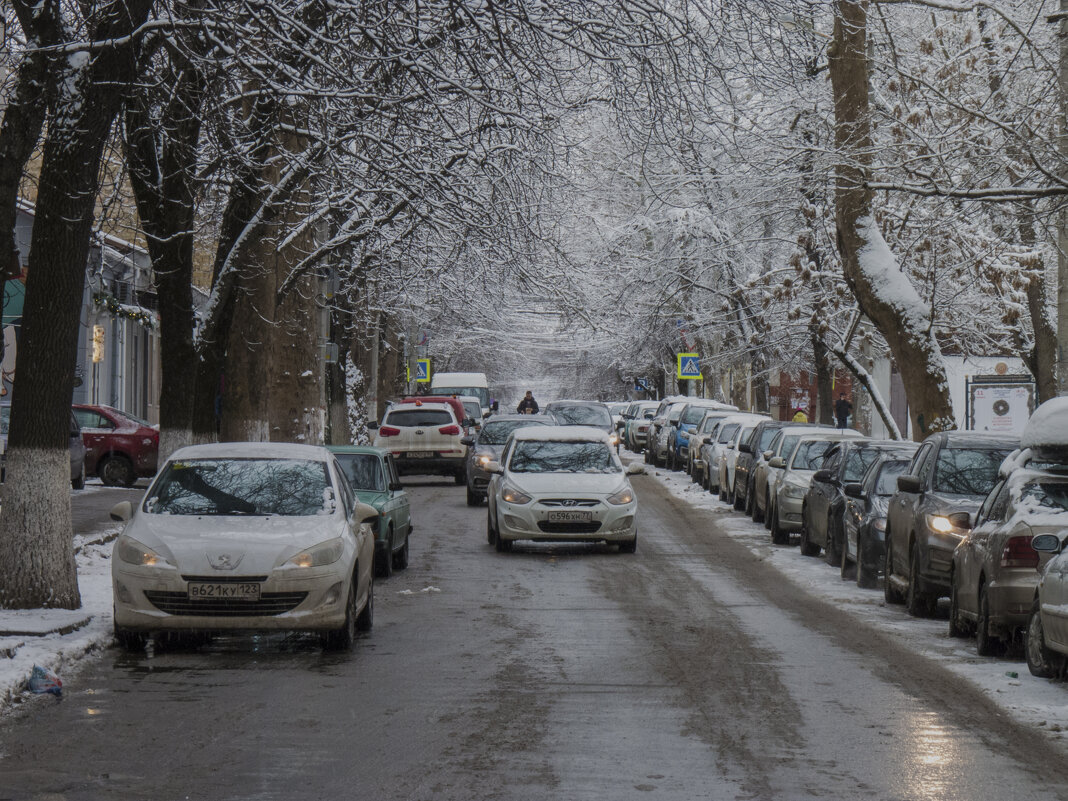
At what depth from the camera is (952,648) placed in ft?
40.7

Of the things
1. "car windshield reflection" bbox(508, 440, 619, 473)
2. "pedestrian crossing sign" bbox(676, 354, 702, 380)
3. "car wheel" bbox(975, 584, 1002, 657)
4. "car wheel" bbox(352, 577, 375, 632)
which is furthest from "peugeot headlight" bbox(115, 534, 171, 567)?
"pedestrian crossing sign" bbox(676, 354, 702, 380)

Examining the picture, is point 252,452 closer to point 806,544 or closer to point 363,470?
point 363,470

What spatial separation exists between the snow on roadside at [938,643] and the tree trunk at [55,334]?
681 cm

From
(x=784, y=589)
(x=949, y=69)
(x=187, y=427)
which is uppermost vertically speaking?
(x=949, y=69)

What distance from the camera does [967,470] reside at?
15.2 m

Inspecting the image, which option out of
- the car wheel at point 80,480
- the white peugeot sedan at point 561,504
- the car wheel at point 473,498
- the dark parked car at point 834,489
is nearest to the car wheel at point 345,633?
the dark parked car at point 834,489

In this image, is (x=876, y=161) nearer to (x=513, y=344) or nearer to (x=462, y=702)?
(x=462, y=702)

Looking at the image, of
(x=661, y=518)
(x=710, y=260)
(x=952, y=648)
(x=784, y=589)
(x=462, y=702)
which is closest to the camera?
(x=462, y=702)

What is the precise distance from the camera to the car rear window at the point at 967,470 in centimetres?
1501

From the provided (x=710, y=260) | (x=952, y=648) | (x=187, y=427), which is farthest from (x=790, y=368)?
(x=952, y=648)

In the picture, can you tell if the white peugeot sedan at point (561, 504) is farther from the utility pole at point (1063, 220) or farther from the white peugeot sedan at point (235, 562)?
the white peugeot sedan at point (235, 562)

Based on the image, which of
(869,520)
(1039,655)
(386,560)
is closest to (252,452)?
(386,560)

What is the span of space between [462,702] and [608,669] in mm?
1728

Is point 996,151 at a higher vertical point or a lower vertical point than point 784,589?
higher
